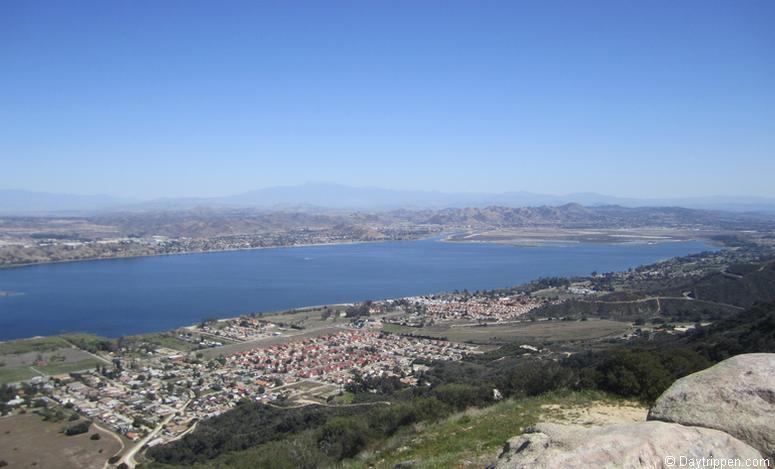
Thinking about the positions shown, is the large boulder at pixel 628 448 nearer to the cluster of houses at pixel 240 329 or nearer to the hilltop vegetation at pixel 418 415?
the hilltop vegetation at pixel 418 415

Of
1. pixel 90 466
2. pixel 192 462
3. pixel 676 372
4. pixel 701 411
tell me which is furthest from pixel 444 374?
pixel 701 411

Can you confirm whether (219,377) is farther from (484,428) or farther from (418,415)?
(484,428)

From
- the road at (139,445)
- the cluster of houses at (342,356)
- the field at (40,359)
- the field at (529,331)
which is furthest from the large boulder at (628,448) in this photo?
the field at (40,359)

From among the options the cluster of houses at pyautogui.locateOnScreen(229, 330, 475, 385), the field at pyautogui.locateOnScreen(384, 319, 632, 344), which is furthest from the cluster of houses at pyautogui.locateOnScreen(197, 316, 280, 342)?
the field at pyautogui.locateOnScreen(384, 319, 632, 344)

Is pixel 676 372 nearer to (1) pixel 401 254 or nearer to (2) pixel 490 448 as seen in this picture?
(2) pixel 490 448

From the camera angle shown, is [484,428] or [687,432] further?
[484,428]

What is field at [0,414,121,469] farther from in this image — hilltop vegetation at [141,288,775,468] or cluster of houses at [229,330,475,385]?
cluster of houses at [229,330,475,385]

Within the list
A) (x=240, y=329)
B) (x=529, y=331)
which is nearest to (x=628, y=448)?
(x=529, y=331)

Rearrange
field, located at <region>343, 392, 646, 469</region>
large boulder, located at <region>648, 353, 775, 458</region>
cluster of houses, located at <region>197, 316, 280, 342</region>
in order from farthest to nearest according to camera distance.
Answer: cluster of houses, located at <region>197, 316, 280, 342</region>, field, located at <region>343, 392, 646, 469</region>, large boulder, located at <region>648, 353, 775, 458</region>
